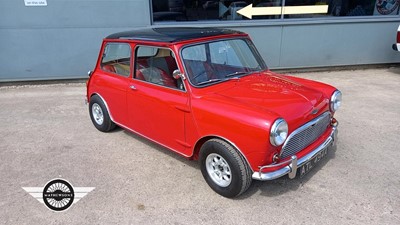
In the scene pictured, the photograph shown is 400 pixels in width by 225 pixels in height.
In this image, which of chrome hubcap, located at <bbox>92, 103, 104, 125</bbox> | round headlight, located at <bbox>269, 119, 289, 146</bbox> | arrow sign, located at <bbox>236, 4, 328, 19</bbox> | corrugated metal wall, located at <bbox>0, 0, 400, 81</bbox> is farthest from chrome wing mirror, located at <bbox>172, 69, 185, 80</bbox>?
arrow sign, located at <bbox>236, 4, 328, 19</bbox>

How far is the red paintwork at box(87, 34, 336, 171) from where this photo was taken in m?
2.62

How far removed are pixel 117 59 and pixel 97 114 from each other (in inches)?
42.7

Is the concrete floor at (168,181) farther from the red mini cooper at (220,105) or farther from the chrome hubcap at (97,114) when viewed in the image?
the red mini cooper at (220,105)

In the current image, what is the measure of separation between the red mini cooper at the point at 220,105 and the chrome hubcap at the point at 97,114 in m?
0.46

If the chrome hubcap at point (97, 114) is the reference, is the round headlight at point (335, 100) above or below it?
above

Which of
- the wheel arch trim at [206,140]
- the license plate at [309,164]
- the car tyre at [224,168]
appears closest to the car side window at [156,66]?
the wheel arch trim at [206,140]

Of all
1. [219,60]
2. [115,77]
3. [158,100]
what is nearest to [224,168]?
[158,100]

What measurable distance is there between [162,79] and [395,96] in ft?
17.0

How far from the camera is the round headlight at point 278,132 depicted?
97.7 inches

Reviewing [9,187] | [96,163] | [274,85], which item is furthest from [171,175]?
[9,187]

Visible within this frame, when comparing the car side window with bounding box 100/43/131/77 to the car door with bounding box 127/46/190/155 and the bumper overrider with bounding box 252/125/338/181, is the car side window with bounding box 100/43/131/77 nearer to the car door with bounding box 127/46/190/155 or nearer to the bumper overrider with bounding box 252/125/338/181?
the car door with bounding box 127/46/190/155

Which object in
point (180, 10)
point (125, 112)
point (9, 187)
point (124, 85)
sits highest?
point (180, 10)

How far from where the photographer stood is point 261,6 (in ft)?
24.8

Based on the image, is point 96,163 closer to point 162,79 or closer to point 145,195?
point 145,195
